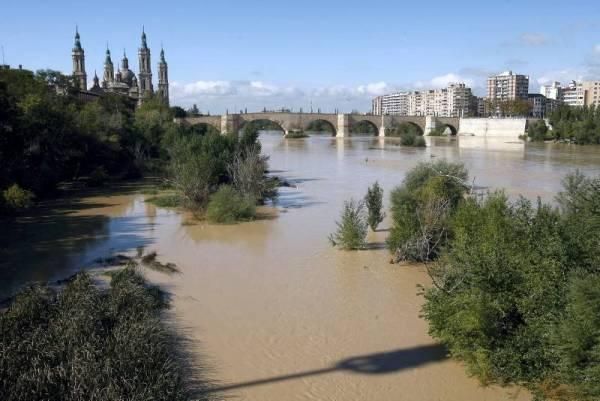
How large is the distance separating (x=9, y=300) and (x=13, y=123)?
40.3ft

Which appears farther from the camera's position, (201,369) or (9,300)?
(9,300)

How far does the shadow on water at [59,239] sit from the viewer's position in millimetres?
13008

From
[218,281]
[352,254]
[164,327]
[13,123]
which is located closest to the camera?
[164,327]

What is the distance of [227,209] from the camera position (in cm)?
1905

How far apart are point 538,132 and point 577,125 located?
8.61m

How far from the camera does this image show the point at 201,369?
7.90m

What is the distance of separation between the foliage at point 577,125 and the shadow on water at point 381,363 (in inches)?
2447

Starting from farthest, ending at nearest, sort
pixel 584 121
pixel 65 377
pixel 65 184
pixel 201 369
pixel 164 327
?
pixel 584 121 < pixel 65 184 < pixel 164 327 < pixel 201 369 < pixel 65 377

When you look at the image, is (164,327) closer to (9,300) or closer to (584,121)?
(9,300)

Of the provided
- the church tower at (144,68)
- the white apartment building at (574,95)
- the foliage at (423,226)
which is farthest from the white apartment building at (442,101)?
the foliage at (423,226)

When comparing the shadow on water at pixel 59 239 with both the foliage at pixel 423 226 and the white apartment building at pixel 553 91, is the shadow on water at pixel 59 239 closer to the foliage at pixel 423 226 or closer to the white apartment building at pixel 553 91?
the foliage at pixel 423 226

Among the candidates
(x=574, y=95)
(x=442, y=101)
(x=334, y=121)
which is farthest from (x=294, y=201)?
(x=574, y=95)

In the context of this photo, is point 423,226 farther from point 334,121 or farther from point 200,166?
point 334,121

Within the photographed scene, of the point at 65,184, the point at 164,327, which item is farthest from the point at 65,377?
the point at 65,184
